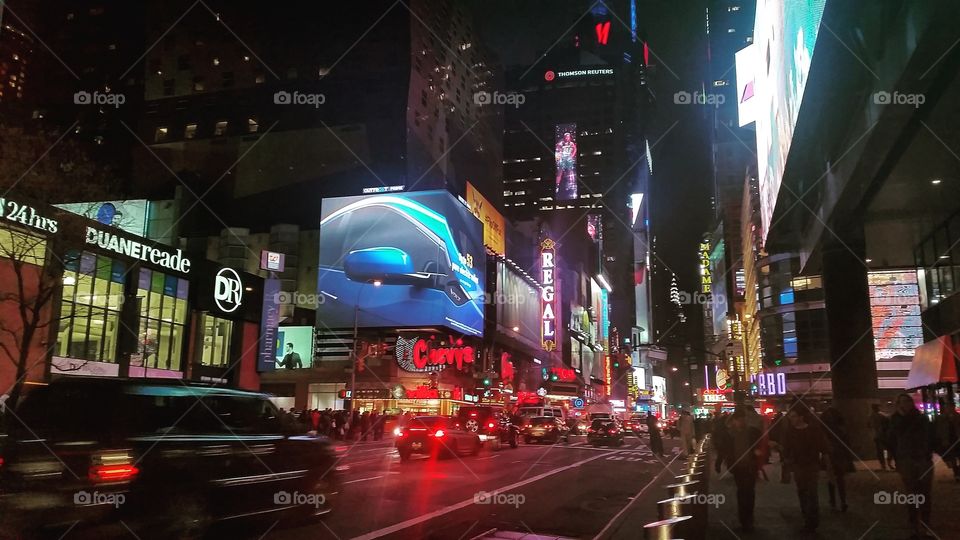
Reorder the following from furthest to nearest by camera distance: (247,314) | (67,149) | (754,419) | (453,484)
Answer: (247,314) → (67,149) → (754,419) → (453,484)

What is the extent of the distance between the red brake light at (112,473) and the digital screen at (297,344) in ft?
165

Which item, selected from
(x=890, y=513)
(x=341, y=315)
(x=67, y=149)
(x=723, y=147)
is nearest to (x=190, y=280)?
(x=67, y=149)

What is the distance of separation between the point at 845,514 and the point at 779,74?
Answer: 11157 millimetres

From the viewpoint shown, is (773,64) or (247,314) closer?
(773,64)

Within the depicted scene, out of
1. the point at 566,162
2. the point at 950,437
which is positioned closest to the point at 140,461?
the point at 950,437

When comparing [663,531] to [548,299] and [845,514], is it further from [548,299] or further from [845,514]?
[548,299]

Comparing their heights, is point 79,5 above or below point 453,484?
above

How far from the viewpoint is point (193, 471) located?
785 centimetres

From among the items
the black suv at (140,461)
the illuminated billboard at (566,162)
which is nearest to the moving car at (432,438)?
the black suv at (140,461)

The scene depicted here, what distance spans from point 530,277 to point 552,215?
3416cm

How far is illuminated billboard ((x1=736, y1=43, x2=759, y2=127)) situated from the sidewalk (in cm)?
1537

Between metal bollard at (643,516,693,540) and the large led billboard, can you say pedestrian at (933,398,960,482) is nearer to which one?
metal bollard at (643,516,693,540)

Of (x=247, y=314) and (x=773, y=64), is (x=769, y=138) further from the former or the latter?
(x=247, y=314)

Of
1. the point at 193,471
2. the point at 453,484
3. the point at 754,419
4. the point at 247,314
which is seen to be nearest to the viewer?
the point at 193,471
